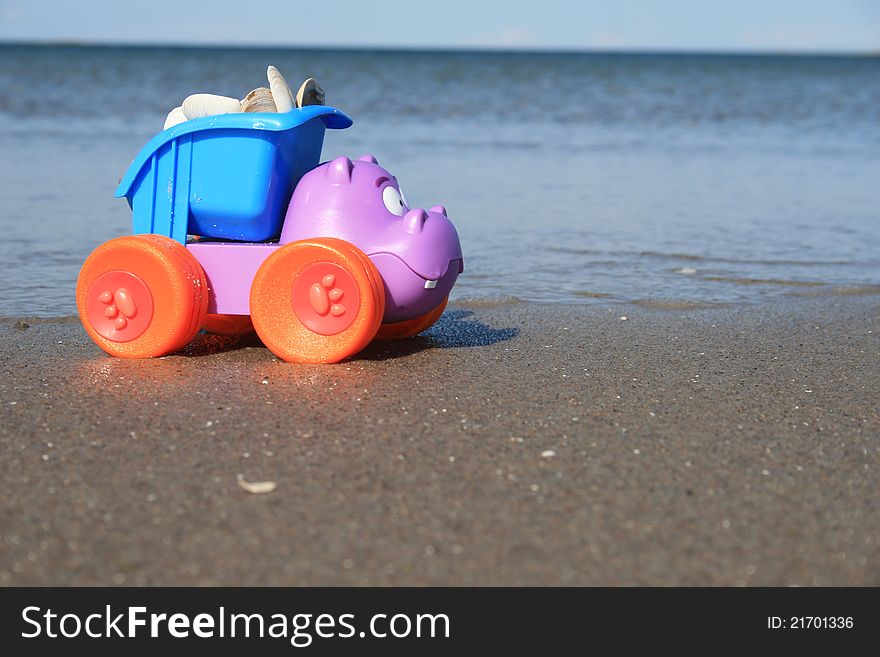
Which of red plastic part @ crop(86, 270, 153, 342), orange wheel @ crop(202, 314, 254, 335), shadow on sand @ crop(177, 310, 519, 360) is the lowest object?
shadow on sand @ crop(177, 310, 519, 360)

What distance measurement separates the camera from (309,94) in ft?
14.3

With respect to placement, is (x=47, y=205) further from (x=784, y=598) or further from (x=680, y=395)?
(x=784, y=598)

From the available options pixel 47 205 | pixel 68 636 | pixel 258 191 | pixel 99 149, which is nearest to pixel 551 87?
pixel 99 149

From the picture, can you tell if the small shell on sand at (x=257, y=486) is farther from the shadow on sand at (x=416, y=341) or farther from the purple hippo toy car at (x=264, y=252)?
the shadow on sand at (x=416, y=341)

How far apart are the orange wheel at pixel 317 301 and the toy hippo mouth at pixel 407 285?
72 millimetres

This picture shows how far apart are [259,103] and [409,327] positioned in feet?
3.66

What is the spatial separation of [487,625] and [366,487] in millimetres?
657

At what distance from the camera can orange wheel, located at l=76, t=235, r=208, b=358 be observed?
398 centimetres

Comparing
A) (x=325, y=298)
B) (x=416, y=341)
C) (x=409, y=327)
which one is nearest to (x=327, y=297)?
(x=325, y=298)

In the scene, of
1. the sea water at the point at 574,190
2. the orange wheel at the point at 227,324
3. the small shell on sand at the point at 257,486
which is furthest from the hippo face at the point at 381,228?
the sea water at the point at 574,190

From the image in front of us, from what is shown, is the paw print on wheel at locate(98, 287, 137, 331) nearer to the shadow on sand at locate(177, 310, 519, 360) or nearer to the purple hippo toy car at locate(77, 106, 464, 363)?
the purple hippo toy car at locate(77, 106, 464, 363)

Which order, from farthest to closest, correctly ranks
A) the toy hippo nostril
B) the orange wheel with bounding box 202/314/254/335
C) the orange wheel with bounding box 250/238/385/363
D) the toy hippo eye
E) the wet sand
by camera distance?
1. the orange wheel with bounding box 202/314/254/335
2. the toy hippo eye
3. the toy hippo nostril
4. the orange wheel with bounding box 250/238/385/363
5. the wet sand

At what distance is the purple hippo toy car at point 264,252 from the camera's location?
3.95 m

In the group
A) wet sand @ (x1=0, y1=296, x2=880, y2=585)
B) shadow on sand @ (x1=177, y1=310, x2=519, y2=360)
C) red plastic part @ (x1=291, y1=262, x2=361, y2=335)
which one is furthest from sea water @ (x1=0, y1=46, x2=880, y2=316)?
red plastic part @ (x1=291, y1=262, x2=361, y2=335)
